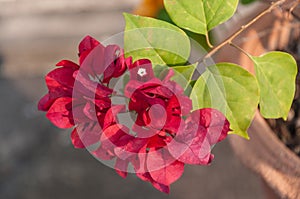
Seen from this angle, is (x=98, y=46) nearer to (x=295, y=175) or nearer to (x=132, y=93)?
(x=132, y=93)

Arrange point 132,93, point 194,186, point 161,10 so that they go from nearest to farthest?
point 132,93 < point 161,10 < point 194,186

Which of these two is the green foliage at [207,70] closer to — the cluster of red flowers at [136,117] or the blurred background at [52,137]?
the cluster of red flowers at [136,117]

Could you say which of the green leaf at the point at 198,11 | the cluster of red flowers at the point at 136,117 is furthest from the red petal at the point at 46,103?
the green leaf at the point at 198,11

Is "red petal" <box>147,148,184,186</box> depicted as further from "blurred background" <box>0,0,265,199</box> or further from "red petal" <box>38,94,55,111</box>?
"blurred background" <box>0,0,265,199</box>

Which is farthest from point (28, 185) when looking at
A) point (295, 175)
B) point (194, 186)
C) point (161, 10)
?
point (295, 175)

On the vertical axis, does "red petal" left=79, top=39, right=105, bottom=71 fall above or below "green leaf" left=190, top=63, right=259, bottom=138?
above

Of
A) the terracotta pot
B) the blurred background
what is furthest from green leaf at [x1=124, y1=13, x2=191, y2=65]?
the blurred background

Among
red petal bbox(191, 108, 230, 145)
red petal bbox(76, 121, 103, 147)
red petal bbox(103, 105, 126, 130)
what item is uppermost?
red petal bbox(103, 105, 126, 130)
